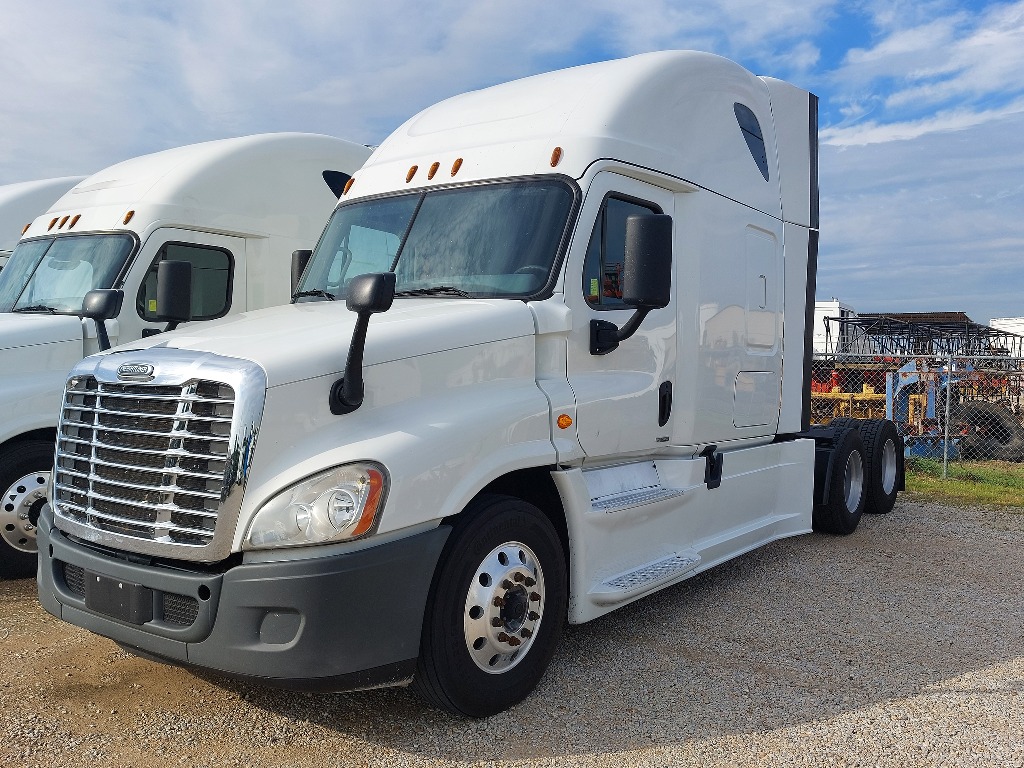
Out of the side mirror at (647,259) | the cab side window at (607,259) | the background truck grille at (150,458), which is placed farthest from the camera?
the cab side window at (607,259)

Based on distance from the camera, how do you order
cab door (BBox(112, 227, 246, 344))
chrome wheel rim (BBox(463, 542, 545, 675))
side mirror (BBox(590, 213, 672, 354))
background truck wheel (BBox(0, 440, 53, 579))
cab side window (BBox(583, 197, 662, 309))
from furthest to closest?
1. cab door (BBox(112, 227, 246, 344))
2. background truck wheel (BBox(0, 440, 53, 579))
3. cab side window (BBox(583, 197, 662, 309))
4. side mirror (BBox(590, 213, 672, 354))
5. chrome wheel rim (BBox(463, 542, 545, 675))

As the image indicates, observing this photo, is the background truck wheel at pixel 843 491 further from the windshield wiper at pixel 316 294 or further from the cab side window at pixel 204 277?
the cab side window at pixel 204 277

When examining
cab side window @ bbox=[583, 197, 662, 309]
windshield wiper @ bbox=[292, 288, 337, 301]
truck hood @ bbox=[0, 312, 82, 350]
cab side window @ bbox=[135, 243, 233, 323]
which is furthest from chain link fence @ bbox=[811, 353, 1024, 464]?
truck hood @ bbox=[0, 312, 82, 350]

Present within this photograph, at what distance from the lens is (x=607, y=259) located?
496 centimetres

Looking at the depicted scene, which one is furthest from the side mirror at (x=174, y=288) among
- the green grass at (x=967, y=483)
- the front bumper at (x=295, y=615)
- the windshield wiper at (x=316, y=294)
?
the green grass at (x=967, y=483)

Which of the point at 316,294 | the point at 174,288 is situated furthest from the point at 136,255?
the point at 316,294

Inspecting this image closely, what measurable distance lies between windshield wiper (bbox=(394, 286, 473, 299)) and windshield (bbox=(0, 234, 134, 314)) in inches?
140

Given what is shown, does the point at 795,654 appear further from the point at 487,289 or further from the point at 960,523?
the point at 960,523

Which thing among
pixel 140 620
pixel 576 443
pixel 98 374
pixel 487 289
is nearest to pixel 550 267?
pixel 487 289

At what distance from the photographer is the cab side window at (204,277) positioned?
7.55 metres

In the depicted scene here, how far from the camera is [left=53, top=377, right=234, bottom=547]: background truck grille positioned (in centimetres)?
365

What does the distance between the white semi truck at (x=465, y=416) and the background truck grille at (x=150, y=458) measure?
0.5 inches

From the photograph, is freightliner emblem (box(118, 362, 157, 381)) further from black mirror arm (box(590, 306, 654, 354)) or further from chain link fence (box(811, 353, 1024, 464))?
chain link fence (box(811, 353, 1024, 464))

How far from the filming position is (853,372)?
53.1ft
